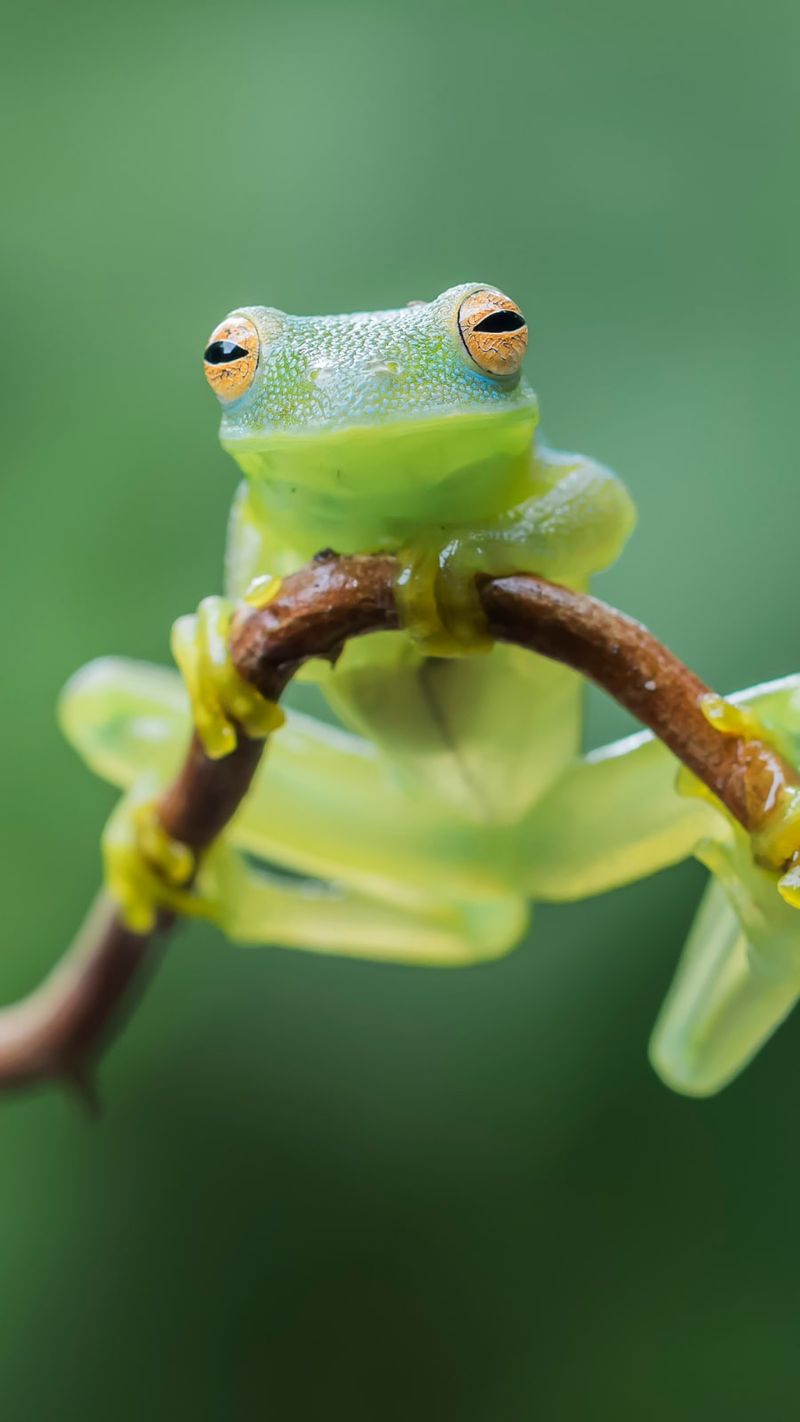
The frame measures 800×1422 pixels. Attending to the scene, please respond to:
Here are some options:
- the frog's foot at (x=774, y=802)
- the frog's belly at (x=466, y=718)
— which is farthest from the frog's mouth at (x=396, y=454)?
the frog's foot at (x=774, y=802)

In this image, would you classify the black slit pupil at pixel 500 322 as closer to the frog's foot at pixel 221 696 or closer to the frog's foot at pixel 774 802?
the frog's foot at pixel 221 696

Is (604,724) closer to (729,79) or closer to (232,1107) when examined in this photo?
(232,1107)

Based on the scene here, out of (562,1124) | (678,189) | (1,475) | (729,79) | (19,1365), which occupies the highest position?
(729,79)

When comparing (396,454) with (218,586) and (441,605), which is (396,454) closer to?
(441,605)

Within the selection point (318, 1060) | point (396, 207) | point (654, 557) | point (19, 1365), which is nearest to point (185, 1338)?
point (19, 1365)

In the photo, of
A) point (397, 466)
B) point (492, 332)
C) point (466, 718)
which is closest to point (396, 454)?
point (397, 466)

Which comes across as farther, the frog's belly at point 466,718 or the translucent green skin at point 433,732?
the frog's belly at point 466,718

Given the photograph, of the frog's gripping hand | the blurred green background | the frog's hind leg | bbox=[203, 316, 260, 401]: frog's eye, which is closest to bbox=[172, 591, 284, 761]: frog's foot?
the frog's gripping hand
